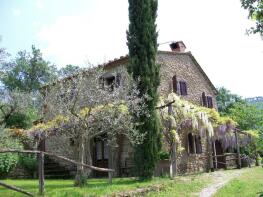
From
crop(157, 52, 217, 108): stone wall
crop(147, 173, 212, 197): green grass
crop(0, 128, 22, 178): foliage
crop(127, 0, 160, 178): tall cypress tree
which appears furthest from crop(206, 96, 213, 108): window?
crop(0, 128, 22, 178): foliage

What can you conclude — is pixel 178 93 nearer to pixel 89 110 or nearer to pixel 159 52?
pixel 159 52

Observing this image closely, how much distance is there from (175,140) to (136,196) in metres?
4.79

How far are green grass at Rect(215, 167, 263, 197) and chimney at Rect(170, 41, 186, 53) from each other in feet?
30.7

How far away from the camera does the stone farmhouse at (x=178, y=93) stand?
17.9 m

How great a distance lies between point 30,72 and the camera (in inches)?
1631

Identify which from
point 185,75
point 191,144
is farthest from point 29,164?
point 185,75

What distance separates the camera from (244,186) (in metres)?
13.5

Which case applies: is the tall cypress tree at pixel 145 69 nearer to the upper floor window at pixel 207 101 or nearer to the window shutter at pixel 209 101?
the upper floor window at pixel 207 101

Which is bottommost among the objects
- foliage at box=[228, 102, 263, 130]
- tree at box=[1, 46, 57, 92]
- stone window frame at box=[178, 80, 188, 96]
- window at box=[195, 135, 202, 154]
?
window at box=[195, 135, 202, 154]

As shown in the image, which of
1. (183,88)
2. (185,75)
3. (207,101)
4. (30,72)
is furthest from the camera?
(30,72)

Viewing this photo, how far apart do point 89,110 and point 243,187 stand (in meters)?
6.14

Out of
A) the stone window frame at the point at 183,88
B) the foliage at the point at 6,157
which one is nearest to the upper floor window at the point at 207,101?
the stone window frame at the point at 183,88

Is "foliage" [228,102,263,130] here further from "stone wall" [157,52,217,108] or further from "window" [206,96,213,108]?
"stone wall" [157,52,217,108]

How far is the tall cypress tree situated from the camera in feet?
46.4
